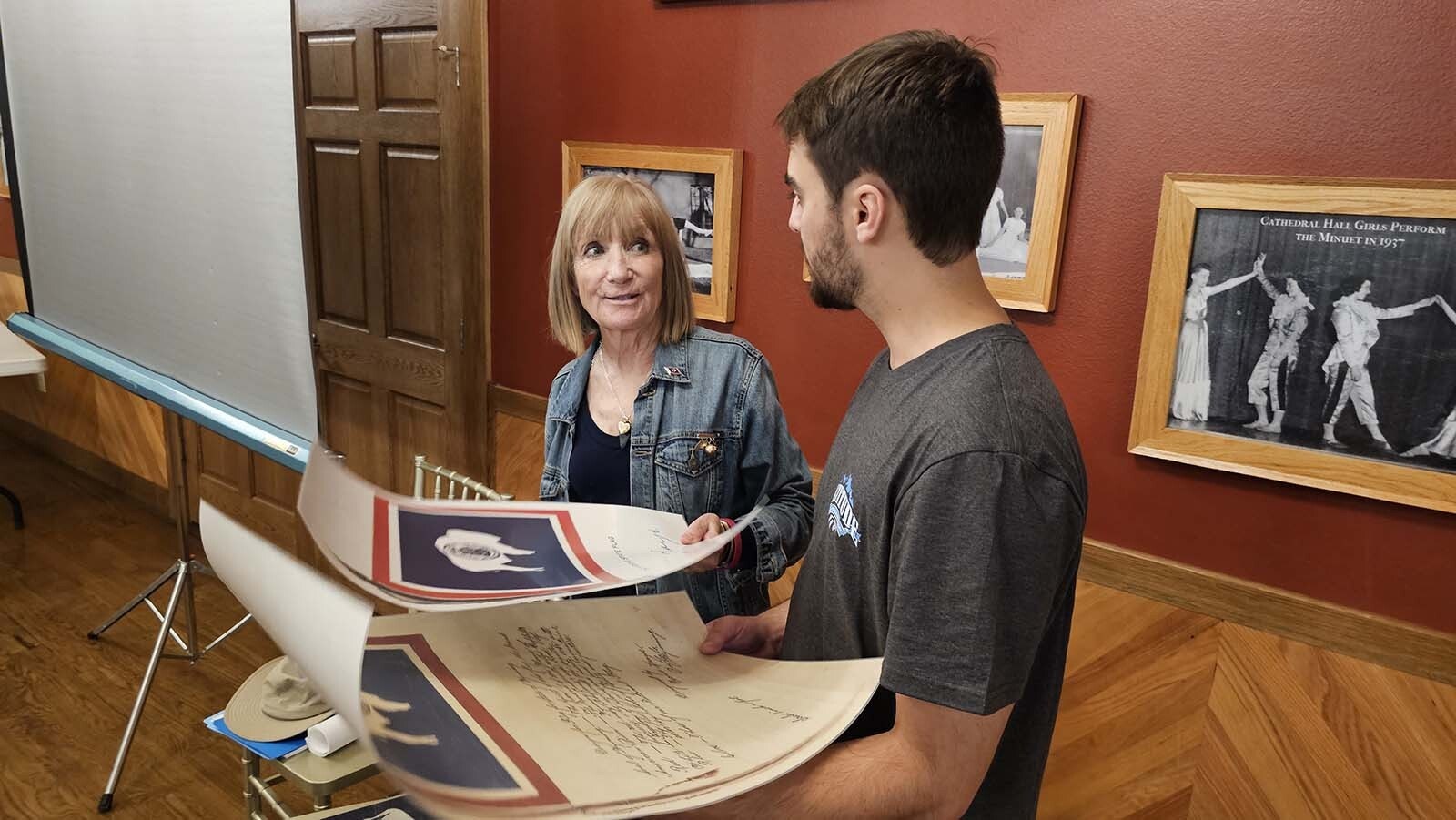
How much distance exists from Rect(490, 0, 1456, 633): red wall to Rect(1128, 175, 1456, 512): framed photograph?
0.05 m

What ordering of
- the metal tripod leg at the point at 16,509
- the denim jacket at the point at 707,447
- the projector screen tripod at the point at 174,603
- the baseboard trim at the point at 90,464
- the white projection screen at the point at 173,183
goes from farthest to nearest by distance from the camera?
the baseboard trim at the point at 90,464, the metal tripod leg at the point at 16,509, the projector screen tripod at the point at 174,603, the white projection screen at the point at 173,183, the denim jacket at the point at 707,447

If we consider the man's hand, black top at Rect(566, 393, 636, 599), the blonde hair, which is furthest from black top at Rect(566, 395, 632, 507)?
the man's hand

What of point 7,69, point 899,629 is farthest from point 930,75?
point 7,69

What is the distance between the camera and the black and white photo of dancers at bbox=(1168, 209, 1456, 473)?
4.92ft

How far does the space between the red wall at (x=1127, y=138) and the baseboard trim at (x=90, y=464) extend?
10.3 ft

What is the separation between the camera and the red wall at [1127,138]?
1.52 meters

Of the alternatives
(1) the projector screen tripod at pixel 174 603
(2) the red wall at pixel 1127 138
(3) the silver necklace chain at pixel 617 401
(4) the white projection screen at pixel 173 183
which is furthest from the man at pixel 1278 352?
(1) the projector screen tripod at pixel 174 603

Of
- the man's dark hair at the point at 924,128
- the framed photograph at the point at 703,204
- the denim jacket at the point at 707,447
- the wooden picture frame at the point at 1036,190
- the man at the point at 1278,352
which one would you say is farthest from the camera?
the framed photograph at the point at 703,204

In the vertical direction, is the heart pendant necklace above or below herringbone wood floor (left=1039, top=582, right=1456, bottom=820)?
above

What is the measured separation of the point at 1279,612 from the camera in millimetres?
1701

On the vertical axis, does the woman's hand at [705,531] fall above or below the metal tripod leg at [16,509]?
above

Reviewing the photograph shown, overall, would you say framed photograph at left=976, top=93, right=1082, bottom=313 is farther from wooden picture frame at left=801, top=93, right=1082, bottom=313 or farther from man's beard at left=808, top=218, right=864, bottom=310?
man's beard at left=808, top=218, right=864, bottom=310

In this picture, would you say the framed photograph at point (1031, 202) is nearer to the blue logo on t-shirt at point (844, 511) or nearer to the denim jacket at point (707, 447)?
the denim jacket at point (707, 447)

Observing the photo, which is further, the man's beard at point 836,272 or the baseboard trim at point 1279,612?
the baseboard trim at point 1279,612
